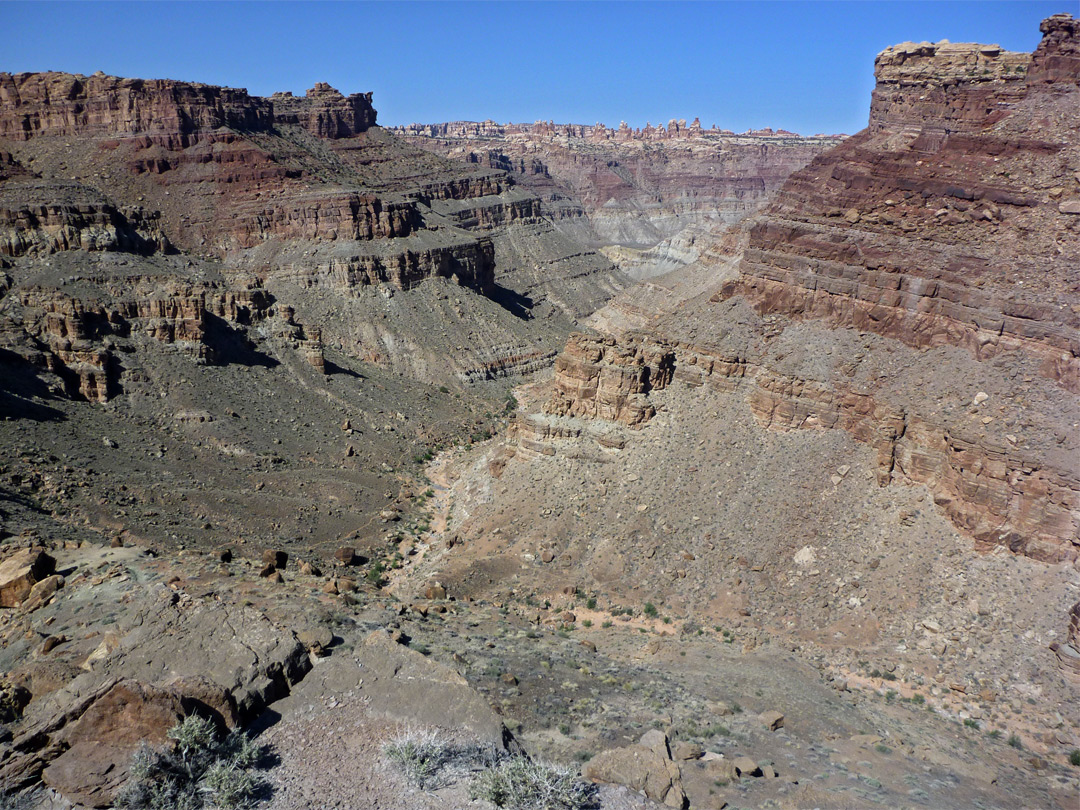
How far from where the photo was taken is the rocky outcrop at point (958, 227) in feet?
111

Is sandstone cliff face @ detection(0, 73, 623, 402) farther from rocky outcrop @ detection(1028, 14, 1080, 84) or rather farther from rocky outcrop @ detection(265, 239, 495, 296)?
rocky outcrop @ detection(1028, 14, 1080, 84)

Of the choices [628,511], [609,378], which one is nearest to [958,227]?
[609,378]

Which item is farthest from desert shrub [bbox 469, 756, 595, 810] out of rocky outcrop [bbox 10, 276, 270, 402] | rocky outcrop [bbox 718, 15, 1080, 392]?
rocky outcrop [bbox 10, 276, 270, 402]

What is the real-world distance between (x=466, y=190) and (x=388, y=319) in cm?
5475

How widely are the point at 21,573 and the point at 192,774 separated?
13.9 metres

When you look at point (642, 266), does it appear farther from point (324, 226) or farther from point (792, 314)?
point (792, 314)

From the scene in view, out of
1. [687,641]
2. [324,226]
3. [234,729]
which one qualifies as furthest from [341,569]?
[324,226]

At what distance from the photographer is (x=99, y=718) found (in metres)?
15.4

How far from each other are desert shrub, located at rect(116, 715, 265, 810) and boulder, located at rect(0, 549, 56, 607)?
12569 millimetres

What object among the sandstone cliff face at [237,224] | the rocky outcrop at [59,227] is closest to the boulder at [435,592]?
the sandstone cliff face at [237,224]

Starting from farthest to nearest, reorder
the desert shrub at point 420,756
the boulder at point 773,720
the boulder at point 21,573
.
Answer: the boulder at point 21,573
the boulder at point 773,720
the desert shrub at point 420,756

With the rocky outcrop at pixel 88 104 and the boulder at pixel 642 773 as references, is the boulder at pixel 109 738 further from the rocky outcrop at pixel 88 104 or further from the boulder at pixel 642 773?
the rocky outcrop at pixel 88 104

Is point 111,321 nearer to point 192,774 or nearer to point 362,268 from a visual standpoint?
point 362,268

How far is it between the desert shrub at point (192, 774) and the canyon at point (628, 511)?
1.89ft
